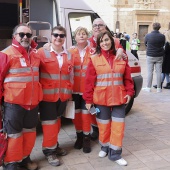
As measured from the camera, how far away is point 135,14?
25.1 m

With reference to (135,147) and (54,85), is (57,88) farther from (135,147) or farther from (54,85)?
(135,147)

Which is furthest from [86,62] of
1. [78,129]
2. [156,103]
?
[156,103]

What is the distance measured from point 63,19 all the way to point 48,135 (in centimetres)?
210

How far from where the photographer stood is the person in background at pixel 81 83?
13.0 feet

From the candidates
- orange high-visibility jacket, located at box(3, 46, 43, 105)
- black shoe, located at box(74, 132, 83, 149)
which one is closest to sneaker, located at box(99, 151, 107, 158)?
black shoe, located at box(74, 132, 83, 149)

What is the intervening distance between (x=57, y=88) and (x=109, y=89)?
2.14 ft

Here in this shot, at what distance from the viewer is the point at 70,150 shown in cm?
422

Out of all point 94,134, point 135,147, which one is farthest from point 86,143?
point 135,147

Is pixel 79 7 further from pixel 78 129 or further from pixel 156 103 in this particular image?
pixel 156 103

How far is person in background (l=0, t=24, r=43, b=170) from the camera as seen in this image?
10.3ft

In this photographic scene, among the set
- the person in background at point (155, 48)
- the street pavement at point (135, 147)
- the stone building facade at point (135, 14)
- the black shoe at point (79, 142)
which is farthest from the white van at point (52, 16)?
the stone building facade at point (135, 14)

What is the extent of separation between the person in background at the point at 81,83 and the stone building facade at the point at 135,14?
2092 centimetres

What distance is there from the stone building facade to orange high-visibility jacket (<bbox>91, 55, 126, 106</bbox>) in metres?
21.2

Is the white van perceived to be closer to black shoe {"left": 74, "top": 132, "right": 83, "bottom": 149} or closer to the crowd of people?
black shoe {"left": 74, "top": 132, "right": 83, "bottom": 149}
